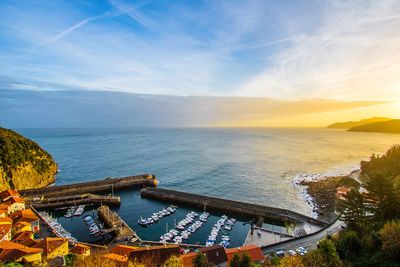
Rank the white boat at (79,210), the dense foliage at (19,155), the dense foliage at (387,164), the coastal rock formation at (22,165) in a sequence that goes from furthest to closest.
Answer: the dense foliage at (19,155)
the coastal rock formation at (22,165)
the dense foliage at (387,164)
the white boat at (79,210)

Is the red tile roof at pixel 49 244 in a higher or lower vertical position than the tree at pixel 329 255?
lower

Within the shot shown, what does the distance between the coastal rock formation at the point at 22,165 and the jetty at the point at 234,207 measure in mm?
34406

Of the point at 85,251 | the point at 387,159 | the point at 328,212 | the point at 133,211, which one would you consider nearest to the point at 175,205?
the point at 133,211

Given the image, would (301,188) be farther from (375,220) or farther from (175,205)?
(375,220)

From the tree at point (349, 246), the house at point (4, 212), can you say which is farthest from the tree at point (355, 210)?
the house at point (4, 212)

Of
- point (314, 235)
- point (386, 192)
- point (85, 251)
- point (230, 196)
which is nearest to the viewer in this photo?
point (386, 192)

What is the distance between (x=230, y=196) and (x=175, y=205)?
15015 millimetres

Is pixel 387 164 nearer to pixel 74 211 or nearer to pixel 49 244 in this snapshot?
pixel 49 244

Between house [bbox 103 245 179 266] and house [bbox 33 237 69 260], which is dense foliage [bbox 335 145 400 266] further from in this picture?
house [bbox 33 237 69 260]

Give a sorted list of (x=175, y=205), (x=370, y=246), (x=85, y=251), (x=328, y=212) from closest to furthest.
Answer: (x=370, y=246) < (x=85, y=251) < (x=328, y=212) < (x=175, y=205)

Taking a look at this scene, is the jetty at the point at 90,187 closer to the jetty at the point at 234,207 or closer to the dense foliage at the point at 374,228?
the jetty at the point at 234,207

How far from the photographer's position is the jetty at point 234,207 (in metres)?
47.5

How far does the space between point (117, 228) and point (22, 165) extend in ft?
150

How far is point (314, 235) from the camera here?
129 ft
